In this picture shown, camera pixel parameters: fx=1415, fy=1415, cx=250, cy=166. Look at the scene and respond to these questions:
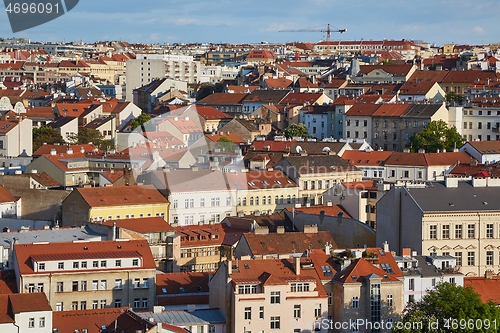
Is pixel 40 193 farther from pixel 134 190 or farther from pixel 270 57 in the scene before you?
pixel 270 57

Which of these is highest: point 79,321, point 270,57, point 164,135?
point 270,57


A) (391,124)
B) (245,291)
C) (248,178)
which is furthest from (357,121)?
(245,291)

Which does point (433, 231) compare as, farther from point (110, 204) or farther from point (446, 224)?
point (110, 204)

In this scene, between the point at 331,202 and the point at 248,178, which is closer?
the point at 331,202

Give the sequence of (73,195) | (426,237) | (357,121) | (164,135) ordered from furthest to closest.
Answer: (357,121) → (164,135) → (73,195) → (426,237)

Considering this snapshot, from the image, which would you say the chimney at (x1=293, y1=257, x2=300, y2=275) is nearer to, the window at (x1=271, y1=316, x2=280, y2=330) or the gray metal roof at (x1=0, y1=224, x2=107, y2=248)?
the window at (x1=271, y1=316, x2=280, y2=330)

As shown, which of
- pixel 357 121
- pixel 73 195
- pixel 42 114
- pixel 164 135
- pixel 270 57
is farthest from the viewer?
pixel 270 57

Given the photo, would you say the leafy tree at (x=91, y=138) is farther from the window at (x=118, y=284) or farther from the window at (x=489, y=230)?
the window at (x=118, y=284)

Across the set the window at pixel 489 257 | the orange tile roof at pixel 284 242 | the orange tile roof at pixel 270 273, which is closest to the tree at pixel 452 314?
the orange tile roof at pixel 270 273

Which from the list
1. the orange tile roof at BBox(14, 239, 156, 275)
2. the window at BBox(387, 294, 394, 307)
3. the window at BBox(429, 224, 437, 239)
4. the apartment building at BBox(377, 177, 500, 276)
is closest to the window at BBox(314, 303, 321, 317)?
the window at BBox(387, 294, 394, 307)
